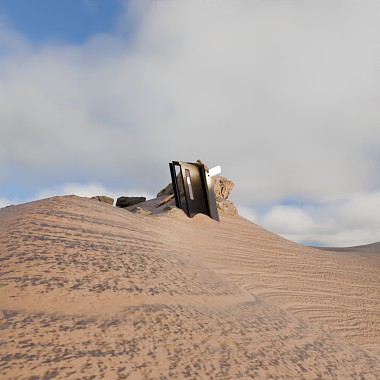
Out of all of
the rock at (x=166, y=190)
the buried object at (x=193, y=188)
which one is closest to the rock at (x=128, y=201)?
the rock at (x=166, y=190)

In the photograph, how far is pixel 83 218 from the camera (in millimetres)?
2607

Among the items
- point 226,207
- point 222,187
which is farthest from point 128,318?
point 222,187

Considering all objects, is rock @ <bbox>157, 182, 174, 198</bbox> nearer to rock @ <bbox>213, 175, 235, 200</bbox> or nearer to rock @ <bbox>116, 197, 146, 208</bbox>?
rock @ <bbox>116, 197, 146, 208</bbox>

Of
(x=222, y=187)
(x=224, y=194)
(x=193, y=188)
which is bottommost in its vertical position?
(x=193, y=188)

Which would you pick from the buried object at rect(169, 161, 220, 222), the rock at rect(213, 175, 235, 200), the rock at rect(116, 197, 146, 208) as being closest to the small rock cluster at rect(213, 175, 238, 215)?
the rock at rect(213, 175, 235, 200)

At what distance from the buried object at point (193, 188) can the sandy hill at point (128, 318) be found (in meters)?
2.58

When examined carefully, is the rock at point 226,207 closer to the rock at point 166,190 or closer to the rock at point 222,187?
the rock at point 222,187

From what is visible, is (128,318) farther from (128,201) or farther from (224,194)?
(128,201)

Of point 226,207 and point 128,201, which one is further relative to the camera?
point 128,201

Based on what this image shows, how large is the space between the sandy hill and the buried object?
8.46 ft

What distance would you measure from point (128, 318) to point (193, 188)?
4.37 metres

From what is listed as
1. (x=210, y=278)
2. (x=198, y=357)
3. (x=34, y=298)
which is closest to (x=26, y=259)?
(x=34, y=298)

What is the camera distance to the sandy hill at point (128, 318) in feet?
3.55

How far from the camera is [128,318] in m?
1.35
